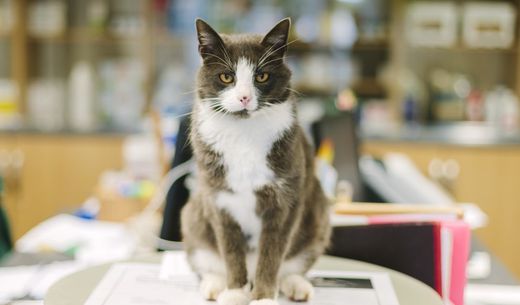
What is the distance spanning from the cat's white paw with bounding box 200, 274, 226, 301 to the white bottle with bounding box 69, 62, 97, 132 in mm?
2744

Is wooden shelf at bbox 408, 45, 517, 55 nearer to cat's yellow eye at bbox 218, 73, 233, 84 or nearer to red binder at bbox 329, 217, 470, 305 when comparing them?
red binder at bbox 329, 217, 470, 305

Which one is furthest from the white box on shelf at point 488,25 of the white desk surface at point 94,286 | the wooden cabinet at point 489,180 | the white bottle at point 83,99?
the white desk surface at point 94,286

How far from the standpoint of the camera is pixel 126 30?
371 cm

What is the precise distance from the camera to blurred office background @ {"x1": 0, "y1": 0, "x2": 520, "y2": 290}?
338cm

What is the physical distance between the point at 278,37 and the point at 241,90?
3.7 inches

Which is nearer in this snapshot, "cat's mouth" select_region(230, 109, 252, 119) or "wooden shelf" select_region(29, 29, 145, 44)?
"cat's mouth" select_region(230, 109, 252, 119)

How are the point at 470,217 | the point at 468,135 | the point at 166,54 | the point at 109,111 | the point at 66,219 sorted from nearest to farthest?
the point at 470,217, the point at 66,219, the point at 468,135, the point at 109,111, the point at 166,54

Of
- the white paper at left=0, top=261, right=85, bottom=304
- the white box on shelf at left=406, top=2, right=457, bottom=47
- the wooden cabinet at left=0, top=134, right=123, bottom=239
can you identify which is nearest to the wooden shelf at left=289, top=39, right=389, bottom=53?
the white box on shelf at left=406, top=2, right=457, bottom=47

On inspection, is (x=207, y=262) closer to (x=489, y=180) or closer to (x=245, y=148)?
(x=245, y=148)

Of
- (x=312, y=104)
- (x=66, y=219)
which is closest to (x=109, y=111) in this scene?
(x=312, y=104)

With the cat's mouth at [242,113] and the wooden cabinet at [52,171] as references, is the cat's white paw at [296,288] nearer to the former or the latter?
the cat's mouth at [242,113]

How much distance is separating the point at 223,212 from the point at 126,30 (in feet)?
9.82

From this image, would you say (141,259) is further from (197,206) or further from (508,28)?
(508,28)

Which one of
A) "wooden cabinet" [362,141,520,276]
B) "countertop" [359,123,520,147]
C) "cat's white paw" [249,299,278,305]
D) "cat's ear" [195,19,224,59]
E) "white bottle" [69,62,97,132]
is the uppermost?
"cat's ear" [195,19,224,59]
